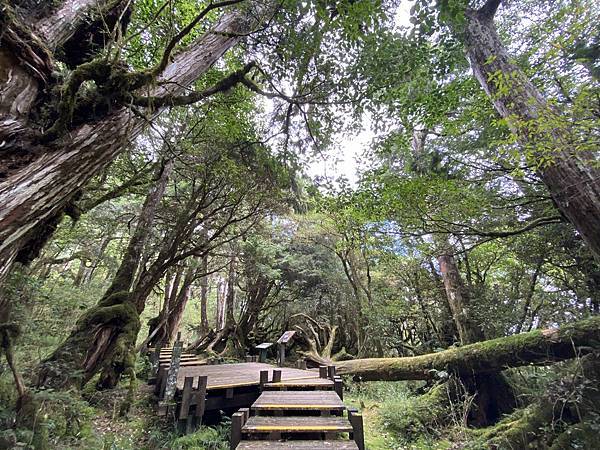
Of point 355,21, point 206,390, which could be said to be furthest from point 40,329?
point 355,21

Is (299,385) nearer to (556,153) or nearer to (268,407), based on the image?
(268,407)

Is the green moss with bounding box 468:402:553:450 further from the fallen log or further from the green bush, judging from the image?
the green bush

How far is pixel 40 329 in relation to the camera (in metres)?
4.67

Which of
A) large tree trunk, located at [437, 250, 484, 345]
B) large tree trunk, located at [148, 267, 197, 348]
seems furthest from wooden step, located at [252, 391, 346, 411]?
large tree trunk, located at [148, 267, 197, 348]

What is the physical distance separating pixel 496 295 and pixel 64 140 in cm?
916

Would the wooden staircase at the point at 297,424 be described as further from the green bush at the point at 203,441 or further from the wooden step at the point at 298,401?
the green bush at the point at 203,441

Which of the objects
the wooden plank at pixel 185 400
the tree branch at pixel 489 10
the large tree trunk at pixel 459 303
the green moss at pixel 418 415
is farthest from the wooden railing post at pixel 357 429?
the tree branch at pixel 489 10

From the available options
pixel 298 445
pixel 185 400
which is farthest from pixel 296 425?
pixel 185 400

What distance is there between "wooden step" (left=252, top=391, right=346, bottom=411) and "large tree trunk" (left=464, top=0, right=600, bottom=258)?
12.8ft

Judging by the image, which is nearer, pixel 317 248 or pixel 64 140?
pixel 64 140

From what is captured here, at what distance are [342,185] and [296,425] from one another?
15.3ft

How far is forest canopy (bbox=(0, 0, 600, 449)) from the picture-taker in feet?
7.89

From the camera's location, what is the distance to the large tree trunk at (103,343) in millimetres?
4159

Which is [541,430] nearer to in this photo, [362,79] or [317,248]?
[362,79]
